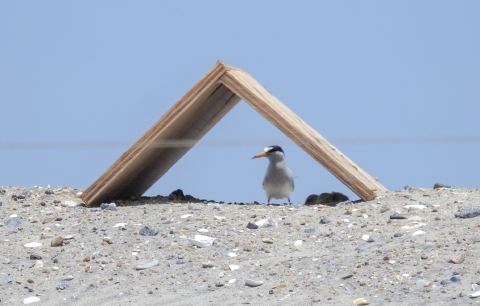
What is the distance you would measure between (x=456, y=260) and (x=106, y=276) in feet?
9.63

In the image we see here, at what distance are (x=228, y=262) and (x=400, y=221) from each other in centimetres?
185

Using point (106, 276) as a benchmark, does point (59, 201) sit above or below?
above

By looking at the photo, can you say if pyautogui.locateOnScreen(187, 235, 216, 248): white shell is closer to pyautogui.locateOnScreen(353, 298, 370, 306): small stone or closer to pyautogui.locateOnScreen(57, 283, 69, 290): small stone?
pyautogui.locateOnScreen(57, 283, 69, 290): small stone

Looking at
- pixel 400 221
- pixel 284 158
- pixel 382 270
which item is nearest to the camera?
pixel 382 270

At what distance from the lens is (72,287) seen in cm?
696

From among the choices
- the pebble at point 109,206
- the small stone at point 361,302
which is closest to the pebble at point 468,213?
the small stone at point 361,302

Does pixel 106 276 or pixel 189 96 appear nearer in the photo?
pixel 106 276

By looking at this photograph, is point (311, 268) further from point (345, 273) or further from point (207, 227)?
point (207, 227)

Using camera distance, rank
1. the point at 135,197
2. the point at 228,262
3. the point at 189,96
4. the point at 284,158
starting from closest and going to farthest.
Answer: the point at 228,262, the point at 189,96, the point at 135,197, the point at 284,158

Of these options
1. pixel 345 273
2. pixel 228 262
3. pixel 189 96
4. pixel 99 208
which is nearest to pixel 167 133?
pixel 189 96

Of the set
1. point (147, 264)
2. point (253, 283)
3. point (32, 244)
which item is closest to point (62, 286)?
point (147, 264)

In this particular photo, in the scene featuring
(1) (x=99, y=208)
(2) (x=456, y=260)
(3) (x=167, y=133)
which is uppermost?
(3) (x=167, y=133)

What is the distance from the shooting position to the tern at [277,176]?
11.2 m

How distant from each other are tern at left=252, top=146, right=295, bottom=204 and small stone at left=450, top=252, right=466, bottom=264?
177 inches
